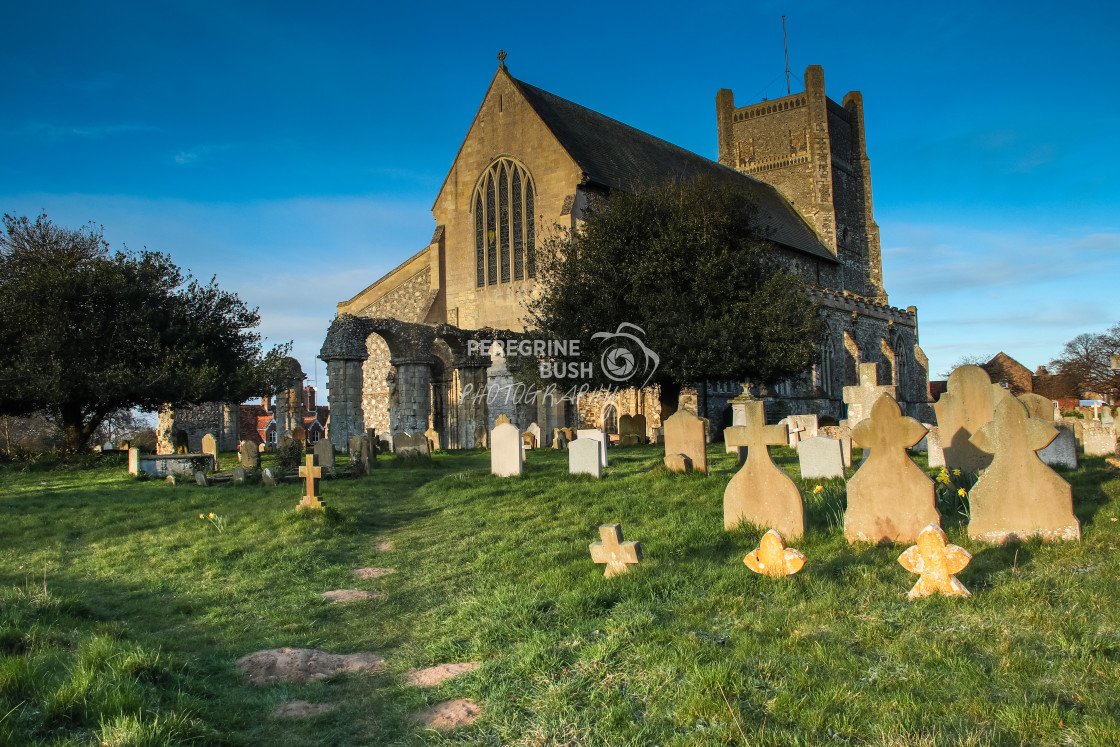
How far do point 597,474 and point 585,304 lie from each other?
7853 mm

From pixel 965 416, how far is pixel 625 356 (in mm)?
9813

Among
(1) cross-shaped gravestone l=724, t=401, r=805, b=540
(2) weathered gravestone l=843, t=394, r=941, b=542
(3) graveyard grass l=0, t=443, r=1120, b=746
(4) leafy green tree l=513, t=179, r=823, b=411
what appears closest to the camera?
(3) graveyard grass l=0, t=443, r=1120, b=746

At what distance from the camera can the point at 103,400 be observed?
1817 cm

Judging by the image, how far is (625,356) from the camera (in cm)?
1794

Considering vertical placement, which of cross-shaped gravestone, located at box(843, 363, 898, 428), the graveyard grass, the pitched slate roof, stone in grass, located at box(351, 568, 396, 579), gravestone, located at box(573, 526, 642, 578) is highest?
the pitched slate roof

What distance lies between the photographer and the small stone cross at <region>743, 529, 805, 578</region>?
476cm

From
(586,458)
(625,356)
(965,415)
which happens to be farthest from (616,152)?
(965,415)

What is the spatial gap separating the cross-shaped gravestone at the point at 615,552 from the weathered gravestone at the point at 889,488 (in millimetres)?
1855

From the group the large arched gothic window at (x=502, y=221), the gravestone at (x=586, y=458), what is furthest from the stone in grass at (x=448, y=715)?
the large arched gothic window at (x=502, y=221)

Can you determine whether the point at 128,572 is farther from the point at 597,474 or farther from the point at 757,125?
the point at 757,125

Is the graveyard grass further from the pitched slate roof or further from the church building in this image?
the pitched slate roof

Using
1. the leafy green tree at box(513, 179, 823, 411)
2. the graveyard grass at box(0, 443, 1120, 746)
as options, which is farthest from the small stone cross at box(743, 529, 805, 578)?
the leafy green tree at box(513, 179, 823, 411)

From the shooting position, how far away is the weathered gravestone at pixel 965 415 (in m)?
8.53

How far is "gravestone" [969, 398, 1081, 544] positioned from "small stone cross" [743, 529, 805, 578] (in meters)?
1.70
